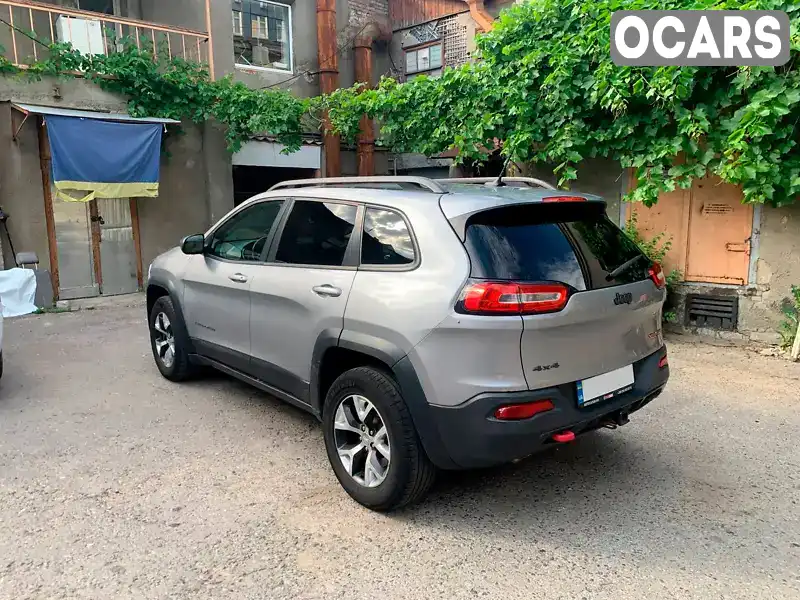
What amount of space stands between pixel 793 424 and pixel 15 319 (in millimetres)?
8983

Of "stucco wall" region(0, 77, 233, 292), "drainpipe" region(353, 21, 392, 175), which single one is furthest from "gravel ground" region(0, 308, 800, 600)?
"drainpipe" region(353, 21, 392, 175)

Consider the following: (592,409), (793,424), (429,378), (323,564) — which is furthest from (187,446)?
(793,424)

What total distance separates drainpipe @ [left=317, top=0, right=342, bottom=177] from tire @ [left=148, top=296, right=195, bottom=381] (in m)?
7.64

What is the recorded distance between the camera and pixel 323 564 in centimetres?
290

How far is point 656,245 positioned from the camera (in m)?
7.49

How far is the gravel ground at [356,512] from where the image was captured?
278cm

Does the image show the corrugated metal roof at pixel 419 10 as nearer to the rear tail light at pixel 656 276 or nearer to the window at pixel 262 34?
the window at pixel 262 34

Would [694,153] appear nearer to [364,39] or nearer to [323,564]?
[323,564]

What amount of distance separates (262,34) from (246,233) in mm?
9524

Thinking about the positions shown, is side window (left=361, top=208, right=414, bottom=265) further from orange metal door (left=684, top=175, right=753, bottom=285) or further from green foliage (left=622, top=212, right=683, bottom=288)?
orange metal door (left=684, top=175, right=753, bottom=285)

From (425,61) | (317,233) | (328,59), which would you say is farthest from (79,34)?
(317,233)

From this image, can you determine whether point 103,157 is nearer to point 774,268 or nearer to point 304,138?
point 304,138

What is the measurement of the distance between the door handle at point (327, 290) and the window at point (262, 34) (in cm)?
995

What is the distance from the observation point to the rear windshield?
2990 millimetres
